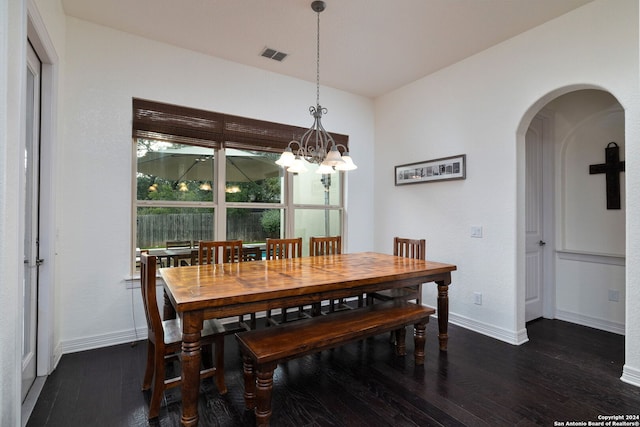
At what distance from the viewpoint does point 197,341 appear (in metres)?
1.75

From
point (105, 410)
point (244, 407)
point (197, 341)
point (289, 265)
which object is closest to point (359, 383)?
point (244, 407)

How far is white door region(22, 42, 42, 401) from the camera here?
223 centimetres

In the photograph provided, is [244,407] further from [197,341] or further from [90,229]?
[90,229]

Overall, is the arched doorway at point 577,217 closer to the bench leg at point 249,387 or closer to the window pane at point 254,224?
the bench leg at point 249,387

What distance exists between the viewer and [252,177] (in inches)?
155

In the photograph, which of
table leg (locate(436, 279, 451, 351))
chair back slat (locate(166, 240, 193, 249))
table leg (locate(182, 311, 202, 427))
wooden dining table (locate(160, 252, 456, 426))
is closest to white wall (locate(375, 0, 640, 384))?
table leg (locate(436, 279, 451, 351))

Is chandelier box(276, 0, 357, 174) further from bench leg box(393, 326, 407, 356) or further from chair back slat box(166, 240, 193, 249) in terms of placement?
chair back slat box(166, 240, 193, 249)

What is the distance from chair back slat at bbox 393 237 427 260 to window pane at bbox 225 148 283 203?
1612mm

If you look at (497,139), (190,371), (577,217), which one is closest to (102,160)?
(190,371)

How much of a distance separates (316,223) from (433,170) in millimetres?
1675

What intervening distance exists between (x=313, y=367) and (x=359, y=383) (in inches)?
16.6

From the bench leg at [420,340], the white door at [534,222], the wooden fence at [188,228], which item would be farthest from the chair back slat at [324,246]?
the white door at [534,222]

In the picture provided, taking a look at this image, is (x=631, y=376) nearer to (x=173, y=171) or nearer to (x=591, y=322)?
(x=591, y=322)

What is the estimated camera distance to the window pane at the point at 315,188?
14.0ft
